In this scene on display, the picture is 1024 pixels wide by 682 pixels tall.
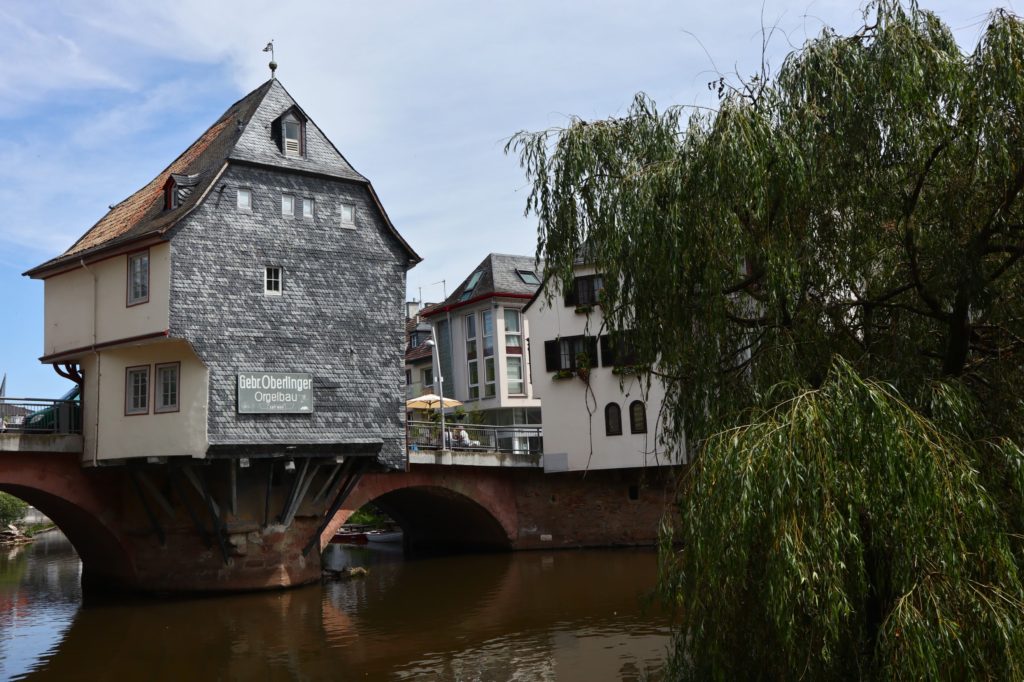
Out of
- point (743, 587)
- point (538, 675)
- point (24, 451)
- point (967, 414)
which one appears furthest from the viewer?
point (24, 451)

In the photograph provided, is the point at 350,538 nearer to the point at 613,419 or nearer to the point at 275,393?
the point at 613,419

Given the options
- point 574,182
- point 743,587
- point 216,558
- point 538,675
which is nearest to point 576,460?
point 216,558

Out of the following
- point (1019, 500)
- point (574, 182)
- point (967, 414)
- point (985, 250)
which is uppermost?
point (574, 182)

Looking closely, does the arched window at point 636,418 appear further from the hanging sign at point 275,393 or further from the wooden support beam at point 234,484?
the wooden support beam at point 234,484

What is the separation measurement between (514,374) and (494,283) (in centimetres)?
375

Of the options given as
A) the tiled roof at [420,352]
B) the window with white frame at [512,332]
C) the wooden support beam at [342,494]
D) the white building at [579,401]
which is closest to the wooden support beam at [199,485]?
the wooden support beam at [342,494]

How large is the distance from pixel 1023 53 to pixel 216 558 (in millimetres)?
19515

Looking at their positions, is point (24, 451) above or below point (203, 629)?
above

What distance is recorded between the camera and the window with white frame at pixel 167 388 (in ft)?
73.2

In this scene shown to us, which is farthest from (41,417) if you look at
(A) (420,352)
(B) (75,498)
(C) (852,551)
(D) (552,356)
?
(A) (420,352)

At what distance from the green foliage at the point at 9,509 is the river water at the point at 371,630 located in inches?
863

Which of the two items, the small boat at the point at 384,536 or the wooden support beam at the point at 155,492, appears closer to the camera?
the wooden support beam at the point at 155,492

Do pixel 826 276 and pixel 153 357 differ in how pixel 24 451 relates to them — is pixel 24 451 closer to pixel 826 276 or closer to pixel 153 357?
pixel 153 357

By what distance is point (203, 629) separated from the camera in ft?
63.1
